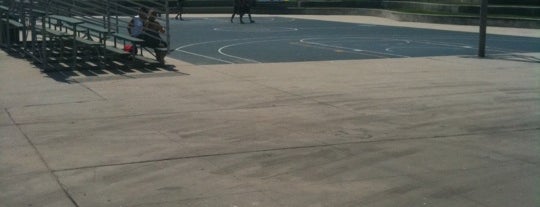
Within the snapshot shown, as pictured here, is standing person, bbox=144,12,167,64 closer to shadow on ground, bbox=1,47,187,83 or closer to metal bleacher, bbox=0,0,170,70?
metal bleacher, bbox=0,0,170,70

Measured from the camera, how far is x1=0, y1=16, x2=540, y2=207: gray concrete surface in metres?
6.39

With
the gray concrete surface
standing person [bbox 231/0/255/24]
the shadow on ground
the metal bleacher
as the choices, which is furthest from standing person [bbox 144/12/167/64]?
standing person [bbox 231/0/255/24]

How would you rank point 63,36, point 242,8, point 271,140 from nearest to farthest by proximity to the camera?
point 271,140 < point 63,36 < point 242,8

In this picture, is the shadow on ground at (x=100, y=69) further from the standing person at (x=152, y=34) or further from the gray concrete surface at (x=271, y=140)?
the standing person at (x=152, y=34)

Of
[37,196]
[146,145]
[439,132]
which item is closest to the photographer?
[37,196]

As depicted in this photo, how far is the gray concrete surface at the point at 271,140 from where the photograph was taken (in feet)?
21.0

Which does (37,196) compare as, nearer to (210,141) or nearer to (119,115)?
(210,141)

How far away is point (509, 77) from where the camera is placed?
14555 millimetres

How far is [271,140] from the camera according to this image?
8602 millimetres

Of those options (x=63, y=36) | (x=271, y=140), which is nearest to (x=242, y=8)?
(x=63, y=36)

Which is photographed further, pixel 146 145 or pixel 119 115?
pixel 119 115

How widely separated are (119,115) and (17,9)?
10.5 metres

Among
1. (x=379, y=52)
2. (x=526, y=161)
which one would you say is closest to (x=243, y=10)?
(x=379, y=52)

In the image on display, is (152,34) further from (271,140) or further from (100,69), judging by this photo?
(271,140)
